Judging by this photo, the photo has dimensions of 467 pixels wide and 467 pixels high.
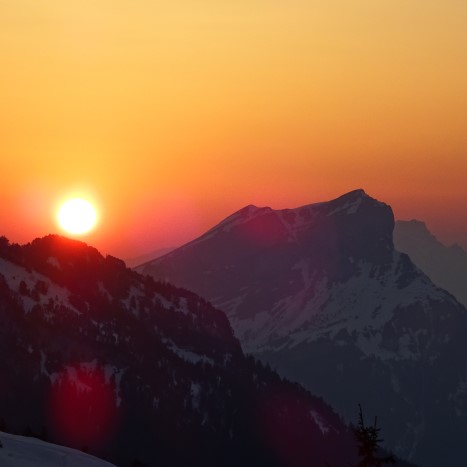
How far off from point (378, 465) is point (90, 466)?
67.8 feet

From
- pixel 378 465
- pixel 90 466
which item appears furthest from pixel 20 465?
pixel 378 465

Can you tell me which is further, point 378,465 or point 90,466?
point 90,466

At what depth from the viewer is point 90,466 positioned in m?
106

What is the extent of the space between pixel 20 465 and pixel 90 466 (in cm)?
1011

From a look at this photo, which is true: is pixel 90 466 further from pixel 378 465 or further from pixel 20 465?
pixel 378 465

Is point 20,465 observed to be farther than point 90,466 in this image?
No

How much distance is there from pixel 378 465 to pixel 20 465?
2126cm

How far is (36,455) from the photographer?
101938mm

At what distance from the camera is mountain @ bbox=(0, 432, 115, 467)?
9781 centimetres

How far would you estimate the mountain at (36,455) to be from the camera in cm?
9781

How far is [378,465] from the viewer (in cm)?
9538
